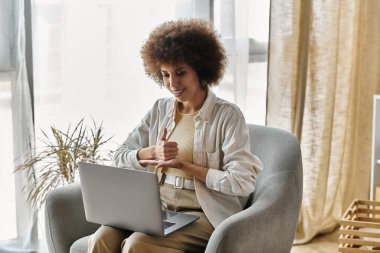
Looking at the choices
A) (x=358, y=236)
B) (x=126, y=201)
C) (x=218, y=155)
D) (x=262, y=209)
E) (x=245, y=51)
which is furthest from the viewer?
(x=245, y=51)

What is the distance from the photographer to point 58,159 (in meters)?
3.05

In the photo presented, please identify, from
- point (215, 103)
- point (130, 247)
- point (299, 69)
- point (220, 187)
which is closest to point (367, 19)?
point (299, 69)

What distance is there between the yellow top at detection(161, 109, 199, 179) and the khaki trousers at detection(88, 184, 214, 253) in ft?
0.23

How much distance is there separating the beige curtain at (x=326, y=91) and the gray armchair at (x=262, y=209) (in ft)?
3.07

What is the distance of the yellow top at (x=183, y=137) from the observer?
8.51ft

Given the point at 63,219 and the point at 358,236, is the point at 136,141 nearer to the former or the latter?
the point at 63,219

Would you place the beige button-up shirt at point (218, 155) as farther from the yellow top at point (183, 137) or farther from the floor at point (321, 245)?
the floor at point (321, 245)

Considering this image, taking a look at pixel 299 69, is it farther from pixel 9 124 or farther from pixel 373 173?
pixel 9 124

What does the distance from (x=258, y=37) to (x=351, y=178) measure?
0.95 metres

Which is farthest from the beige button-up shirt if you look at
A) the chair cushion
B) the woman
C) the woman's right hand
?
the chair cushion

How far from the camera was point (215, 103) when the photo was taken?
2.62 metres

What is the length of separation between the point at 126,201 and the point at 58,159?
0.79 metres

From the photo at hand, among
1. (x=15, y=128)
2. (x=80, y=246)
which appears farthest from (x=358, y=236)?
(x=15, y=128)

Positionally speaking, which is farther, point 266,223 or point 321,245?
point 321,245
